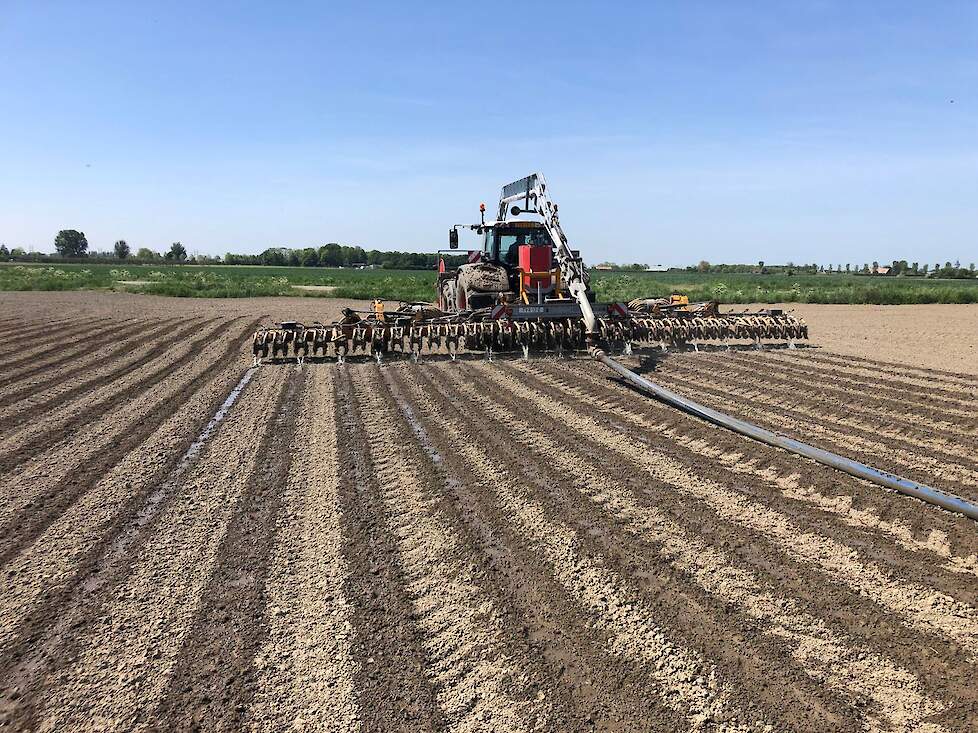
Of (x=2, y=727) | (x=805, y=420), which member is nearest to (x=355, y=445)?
(x=2, y=727)

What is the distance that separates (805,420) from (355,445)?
15.7 ft

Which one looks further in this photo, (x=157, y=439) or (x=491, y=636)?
(x=157, y=439)

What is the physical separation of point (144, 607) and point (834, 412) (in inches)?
275

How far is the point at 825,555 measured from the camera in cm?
380

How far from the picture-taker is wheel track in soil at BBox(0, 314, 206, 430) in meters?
7.51

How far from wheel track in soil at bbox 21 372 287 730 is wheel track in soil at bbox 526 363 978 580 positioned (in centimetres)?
381

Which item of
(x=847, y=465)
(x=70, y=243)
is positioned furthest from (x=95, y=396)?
(x=70, y=243)

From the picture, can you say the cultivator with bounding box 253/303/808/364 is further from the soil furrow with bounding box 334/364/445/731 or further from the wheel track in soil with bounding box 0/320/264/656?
the soil furrow with bounding box 334/364/445/731

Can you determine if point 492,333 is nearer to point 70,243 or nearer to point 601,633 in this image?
point 601,633

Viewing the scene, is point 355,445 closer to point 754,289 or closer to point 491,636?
point 491,636

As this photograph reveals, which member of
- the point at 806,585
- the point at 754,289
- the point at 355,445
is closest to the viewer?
the point at 806,585

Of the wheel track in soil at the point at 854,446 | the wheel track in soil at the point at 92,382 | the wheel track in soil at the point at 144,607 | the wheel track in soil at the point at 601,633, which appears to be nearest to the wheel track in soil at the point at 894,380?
the wheel track in soil at the point at 854,446

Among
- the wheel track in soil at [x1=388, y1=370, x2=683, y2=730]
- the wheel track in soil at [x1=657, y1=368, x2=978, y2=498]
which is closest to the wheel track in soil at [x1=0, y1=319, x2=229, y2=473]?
the wheel track in soil at [x1=388, y1=370, x2=683, y2=730]

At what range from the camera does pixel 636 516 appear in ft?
14.5
